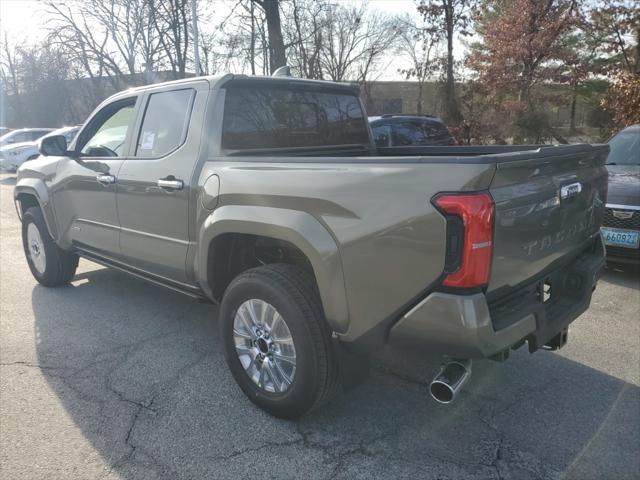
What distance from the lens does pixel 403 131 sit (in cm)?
913

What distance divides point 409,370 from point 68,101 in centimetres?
4180

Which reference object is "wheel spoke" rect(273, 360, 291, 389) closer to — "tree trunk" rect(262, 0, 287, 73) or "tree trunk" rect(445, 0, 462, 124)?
A: "tree trunk" rect(262, 0, 287, 73)

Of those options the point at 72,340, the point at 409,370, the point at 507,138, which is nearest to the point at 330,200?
the point at 409,370

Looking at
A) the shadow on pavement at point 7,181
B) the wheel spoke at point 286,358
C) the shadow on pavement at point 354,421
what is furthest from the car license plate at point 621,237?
the shadow on pavement at point 7,181

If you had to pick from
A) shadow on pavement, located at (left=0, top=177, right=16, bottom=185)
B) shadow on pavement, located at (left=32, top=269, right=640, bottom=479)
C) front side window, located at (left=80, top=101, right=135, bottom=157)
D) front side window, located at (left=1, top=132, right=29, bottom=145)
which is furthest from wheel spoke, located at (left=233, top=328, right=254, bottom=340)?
front side window, located at (left=1, top=132, right=29, bottom=145)

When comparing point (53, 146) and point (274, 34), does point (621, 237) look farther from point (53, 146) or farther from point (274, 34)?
point (274, 34)

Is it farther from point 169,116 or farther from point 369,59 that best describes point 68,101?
point 169,116

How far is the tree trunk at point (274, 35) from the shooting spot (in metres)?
16.6

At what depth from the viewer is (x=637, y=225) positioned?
516cm

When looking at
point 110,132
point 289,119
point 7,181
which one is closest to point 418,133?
point 289,119

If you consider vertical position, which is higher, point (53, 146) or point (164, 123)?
point (164, 123)

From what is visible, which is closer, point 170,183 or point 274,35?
point 170,183

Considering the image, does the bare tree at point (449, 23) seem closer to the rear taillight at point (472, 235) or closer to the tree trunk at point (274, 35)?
the tree trunk at point (274, 35)

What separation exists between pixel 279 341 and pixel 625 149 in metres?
5.63
